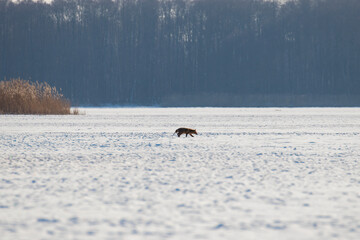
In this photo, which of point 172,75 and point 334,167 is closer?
point 334,167

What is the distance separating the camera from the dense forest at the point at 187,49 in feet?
163

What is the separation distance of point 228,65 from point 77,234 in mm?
49547

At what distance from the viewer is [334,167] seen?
6051 millimetres

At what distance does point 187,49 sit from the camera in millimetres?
52875

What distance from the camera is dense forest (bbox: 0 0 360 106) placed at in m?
49.8

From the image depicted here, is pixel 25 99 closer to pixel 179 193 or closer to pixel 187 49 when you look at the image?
pixel 179 193

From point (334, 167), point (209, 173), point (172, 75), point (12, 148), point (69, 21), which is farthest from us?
point (69, 21)

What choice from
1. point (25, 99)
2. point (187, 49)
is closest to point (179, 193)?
point (25, 99)

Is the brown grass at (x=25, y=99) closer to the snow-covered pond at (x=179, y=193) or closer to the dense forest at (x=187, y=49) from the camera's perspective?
the snow-covered pond at (x=179, y=193)

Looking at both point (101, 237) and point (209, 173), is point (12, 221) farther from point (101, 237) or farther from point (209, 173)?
point (209, 173)

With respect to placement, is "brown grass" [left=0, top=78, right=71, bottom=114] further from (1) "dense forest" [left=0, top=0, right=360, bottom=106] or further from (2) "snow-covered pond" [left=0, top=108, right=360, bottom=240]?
(1) "dense forest" [left=0, top=0, right=360, bottom=106]

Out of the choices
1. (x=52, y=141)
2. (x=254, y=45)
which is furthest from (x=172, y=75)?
(x=52, y=141)

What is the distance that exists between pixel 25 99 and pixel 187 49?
1337 inches

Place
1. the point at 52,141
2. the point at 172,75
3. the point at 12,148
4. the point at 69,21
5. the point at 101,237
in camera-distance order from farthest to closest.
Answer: the point at 69,21 → the point at 172,75 → the point at 52,141 → the point at 12,148 → the point at 101,237
